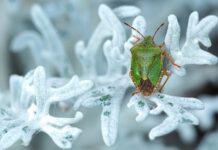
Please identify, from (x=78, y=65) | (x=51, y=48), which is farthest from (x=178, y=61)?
(x=78, y=65)

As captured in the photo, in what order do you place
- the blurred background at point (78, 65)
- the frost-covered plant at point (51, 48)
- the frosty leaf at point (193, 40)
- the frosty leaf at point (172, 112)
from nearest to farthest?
the frosty leaf at point (172, 112), the frosty leaf at point (193, 40), the frost-covered plant at point (51, 48), the blurred background at point (78, 65)

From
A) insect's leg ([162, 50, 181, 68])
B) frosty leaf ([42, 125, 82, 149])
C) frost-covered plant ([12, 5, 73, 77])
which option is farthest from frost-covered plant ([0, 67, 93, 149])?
frost-covered plant ([12, 5, 73, 77])

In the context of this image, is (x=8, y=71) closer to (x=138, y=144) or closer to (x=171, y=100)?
(x=138, y=144)

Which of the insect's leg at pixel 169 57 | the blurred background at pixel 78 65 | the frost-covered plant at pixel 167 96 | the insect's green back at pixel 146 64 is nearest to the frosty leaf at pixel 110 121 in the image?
the frost-covered plant at pixel 167 96

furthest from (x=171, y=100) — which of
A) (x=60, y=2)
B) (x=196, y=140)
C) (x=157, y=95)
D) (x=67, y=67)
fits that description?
(x=196, y=140)

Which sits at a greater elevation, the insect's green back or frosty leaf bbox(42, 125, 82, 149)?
the insect's green back

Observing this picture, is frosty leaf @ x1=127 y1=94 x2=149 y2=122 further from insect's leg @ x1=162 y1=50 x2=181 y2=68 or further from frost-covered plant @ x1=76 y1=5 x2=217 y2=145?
insect's leg @ x1=162 y1=50 x2=181 y2=68

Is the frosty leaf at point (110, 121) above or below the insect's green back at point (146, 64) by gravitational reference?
below

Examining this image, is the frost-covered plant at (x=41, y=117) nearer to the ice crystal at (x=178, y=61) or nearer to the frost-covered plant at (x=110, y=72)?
the frost-covered plant at (x=110, y=72)
